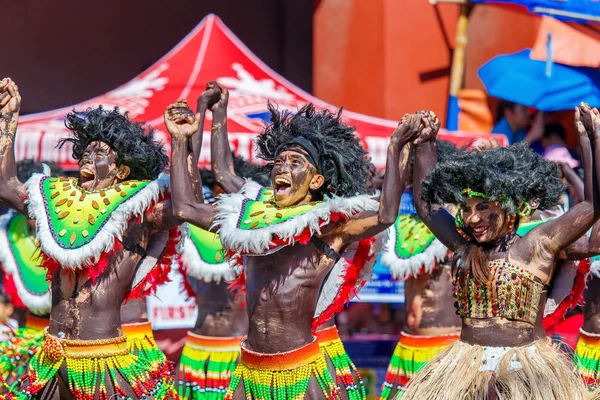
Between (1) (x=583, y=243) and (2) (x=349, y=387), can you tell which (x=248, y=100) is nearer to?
(2) (x=349, y=387)

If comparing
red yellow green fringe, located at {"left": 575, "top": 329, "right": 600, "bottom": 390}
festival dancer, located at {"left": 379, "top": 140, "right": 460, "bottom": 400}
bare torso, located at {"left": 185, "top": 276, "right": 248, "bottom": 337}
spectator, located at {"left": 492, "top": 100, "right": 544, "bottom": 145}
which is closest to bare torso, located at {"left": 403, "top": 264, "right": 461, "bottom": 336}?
festival dancer, located at {"left": 379, "top": 140, "right": 460, "bottom": 400}

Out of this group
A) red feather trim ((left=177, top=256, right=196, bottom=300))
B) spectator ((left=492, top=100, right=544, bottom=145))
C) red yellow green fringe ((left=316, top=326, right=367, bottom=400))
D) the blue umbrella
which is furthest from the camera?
spectator ((left=492, top=100, right=544, bottom=145))

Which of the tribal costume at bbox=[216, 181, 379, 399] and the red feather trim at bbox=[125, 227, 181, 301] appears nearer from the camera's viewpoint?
the tribal costume at bbox=[216, 181, 379, 399]

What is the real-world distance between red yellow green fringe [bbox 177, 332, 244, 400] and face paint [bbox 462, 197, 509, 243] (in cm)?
270

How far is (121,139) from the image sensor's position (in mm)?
5543

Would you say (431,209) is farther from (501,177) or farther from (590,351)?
(590,351)

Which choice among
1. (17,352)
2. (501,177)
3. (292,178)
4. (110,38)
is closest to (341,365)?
(292,178)

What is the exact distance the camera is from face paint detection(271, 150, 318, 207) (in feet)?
16.4

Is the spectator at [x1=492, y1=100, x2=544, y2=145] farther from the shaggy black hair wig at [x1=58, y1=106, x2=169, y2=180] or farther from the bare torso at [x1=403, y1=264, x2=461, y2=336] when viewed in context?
the shaggy black hair wig at [x1=58, y1=106, x2=169, y2=180]

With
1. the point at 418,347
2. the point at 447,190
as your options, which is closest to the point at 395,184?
the point at 447,190

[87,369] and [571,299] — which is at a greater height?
[571,299]

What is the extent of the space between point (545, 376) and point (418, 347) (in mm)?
2269

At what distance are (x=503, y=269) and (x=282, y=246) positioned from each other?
41.7 inches

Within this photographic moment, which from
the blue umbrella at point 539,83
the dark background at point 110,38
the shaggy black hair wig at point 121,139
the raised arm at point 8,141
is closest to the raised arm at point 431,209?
the shaggy black hair wig at point 121,139
